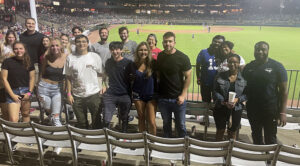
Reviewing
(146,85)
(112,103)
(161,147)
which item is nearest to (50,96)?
(112,103)

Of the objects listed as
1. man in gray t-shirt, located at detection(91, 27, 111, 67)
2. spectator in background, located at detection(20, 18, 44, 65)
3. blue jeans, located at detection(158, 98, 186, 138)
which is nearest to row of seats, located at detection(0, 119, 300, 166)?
blue jeans, located at detection(158, 98, 186, 138)

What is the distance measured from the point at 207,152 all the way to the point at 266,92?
1.59m

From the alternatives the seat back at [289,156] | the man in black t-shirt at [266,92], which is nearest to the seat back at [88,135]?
the seat back at [289,156]

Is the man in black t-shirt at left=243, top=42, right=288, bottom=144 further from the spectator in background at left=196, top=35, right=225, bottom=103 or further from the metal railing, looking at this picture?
the metal railing

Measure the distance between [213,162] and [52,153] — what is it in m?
2.85

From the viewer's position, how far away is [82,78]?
4.47 m

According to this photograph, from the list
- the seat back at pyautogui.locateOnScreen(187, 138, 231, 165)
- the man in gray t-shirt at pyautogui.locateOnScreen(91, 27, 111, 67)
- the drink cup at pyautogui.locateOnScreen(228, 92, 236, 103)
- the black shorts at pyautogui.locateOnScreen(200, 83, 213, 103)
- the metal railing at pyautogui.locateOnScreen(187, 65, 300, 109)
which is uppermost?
→ the man in gray t-shirt at pyautogui.locateOnScreen(91, 27, 111, 67)

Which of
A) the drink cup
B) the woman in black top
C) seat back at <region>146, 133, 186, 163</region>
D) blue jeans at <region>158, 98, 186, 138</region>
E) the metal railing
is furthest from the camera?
the metal railing

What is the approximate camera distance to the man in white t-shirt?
445cm

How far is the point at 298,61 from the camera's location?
52.0ft

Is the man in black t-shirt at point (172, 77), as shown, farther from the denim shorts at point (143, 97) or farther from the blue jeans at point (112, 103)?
the blue jeans at point (112, 103)

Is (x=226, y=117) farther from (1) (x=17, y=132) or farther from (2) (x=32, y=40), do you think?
(2) (x=32, y=40)

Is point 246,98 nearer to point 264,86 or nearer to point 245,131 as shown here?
point 264,86

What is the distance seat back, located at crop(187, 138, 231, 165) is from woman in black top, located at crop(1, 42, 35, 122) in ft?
11.5
